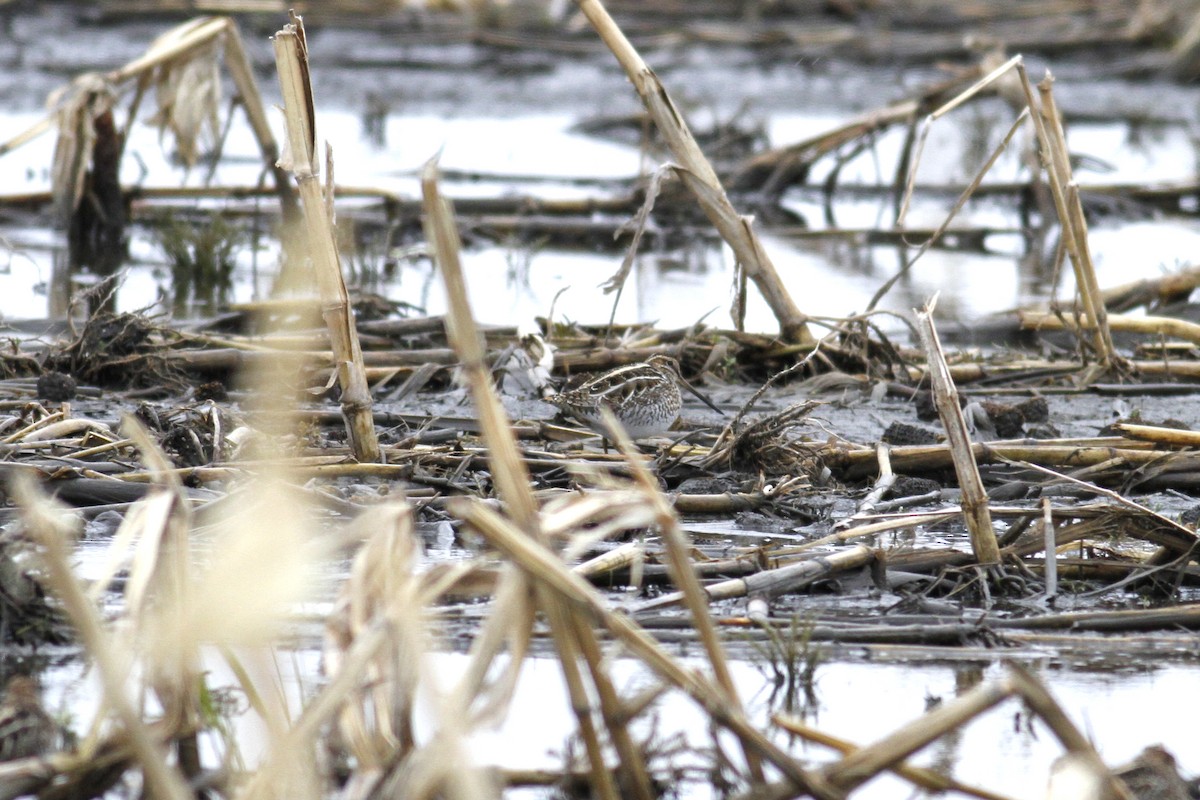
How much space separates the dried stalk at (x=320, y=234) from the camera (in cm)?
421

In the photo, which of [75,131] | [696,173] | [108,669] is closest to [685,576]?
[108,669]

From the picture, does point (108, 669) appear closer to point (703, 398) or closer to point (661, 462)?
point (661, 462)

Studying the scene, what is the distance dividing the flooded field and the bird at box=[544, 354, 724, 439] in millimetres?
92

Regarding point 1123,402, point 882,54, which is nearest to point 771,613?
point 1123,402

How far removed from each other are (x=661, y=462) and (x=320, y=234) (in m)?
1.21

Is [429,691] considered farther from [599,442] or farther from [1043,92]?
[1043,92]

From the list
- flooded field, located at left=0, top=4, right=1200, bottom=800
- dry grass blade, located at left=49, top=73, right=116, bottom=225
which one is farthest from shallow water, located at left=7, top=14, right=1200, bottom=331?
dry grass blade, located at left=49, top=73, right=116, bottom=225

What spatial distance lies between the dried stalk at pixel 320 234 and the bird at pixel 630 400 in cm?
74

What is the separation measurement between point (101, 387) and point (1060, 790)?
173 inches

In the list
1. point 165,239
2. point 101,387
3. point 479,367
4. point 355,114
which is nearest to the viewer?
point 479,367

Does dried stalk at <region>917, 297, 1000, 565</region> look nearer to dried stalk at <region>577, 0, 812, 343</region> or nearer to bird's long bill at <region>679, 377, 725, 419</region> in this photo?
bird's long bill at <region>679, 377, 725, 419</region>

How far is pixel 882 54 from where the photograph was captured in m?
19.1

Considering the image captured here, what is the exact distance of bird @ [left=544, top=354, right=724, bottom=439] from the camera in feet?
16.0

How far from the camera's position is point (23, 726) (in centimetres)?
266
